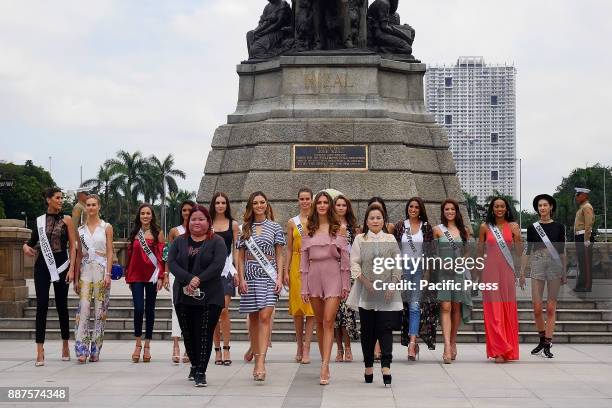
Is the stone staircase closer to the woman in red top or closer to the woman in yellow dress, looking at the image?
the woman in red top

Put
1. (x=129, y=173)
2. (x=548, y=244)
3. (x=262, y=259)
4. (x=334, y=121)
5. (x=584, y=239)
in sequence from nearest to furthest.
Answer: (x=262, y=259) → (x=548, y=244) → (x=584, y=239) → (x=334, y=121) → (x=129, y=173)

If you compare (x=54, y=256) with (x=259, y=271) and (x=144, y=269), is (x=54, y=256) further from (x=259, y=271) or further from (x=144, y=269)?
(x=259, y=271)

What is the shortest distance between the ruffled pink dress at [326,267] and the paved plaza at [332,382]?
922mm

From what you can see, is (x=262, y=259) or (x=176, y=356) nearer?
(x=262, y=259)

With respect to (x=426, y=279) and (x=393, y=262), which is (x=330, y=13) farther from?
(x=393, y=262)

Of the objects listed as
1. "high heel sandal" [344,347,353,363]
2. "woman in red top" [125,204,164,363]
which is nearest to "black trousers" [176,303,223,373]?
"woman in red top" [125,204,164,363]

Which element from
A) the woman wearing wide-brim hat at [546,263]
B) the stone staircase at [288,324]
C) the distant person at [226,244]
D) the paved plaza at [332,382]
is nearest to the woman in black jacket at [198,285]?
the paved plaza at [332,382]

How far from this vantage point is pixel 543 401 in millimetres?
9758

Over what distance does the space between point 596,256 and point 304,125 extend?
20.2 feet

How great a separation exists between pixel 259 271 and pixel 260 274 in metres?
0.04

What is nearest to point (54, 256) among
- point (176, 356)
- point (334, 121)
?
point (176, 356)

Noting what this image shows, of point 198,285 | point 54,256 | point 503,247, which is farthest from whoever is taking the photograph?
point 503,247

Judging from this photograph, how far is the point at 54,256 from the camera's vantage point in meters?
12.9

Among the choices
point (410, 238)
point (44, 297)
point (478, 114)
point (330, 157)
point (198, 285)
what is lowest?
point (44, 297)
